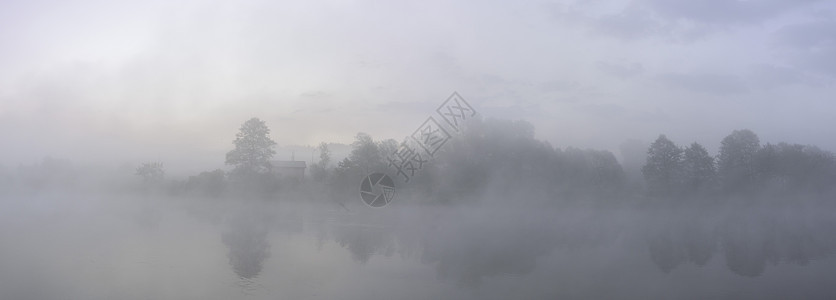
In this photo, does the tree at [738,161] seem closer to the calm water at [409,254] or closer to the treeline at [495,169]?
the calm water at [409,254]

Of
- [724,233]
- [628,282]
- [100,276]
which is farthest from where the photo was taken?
[724,233]

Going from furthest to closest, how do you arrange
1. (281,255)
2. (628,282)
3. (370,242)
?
(370,242) < (281,255) < (628,282)

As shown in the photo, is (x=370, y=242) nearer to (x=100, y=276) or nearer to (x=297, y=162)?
(x=100, y=276)

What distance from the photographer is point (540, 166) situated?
3575 cm

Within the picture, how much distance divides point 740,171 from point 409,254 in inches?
1135

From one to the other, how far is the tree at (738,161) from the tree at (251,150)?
3275 centimetres

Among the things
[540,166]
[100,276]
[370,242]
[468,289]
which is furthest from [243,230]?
[540,166]

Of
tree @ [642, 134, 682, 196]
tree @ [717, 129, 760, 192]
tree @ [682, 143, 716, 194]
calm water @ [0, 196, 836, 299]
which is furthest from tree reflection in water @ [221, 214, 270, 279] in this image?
tree @ [717, 129, 760, 192]

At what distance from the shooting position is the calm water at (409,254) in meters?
13.3

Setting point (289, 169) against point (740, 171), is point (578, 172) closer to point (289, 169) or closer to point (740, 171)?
point (740, 171)

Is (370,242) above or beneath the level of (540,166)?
beneath

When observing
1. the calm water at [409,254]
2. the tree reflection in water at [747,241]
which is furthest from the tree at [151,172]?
the tree reflection in water at [747,241]

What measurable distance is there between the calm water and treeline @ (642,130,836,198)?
78.1 inches

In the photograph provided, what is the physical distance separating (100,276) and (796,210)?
4126 cm
